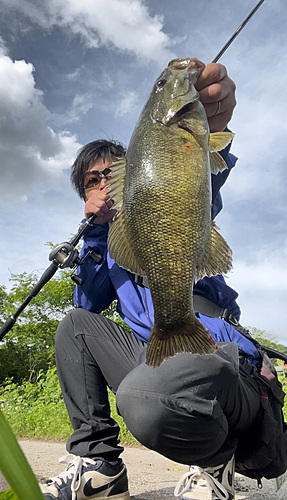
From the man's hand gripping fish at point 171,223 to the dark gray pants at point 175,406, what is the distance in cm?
54

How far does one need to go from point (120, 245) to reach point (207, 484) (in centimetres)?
147

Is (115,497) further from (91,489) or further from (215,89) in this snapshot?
(215,89)

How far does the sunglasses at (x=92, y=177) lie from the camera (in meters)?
Answer: 3.15

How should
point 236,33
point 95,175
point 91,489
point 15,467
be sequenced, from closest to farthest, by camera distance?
point 15,467 < point 236,33 < point 91,489 < point 95,175

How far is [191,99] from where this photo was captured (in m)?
1.59

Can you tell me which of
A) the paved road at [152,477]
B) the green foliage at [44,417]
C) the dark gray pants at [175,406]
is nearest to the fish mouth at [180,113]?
the dark gray pants at [175,406]

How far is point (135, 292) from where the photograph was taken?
268 centimetres

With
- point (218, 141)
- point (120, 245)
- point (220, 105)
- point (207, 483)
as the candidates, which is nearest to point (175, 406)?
point (207, 483)

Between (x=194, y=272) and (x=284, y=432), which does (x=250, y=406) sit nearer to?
(x=284, y=432)

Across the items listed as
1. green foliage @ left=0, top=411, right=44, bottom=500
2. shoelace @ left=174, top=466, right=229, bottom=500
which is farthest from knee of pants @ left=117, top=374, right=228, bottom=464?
green foliage @ left=0, top=411, right=44, bottom=500

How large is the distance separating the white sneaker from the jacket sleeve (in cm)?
139

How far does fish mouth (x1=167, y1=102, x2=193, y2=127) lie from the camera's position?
1562 mm

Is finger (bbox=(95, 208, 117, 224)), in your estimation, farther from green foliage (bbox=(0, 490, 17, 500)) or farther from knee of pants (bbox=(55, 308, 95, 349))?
green foliage (bbox=(0, 490, 17, 500))

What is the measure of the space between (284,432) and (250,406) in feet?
1.37
